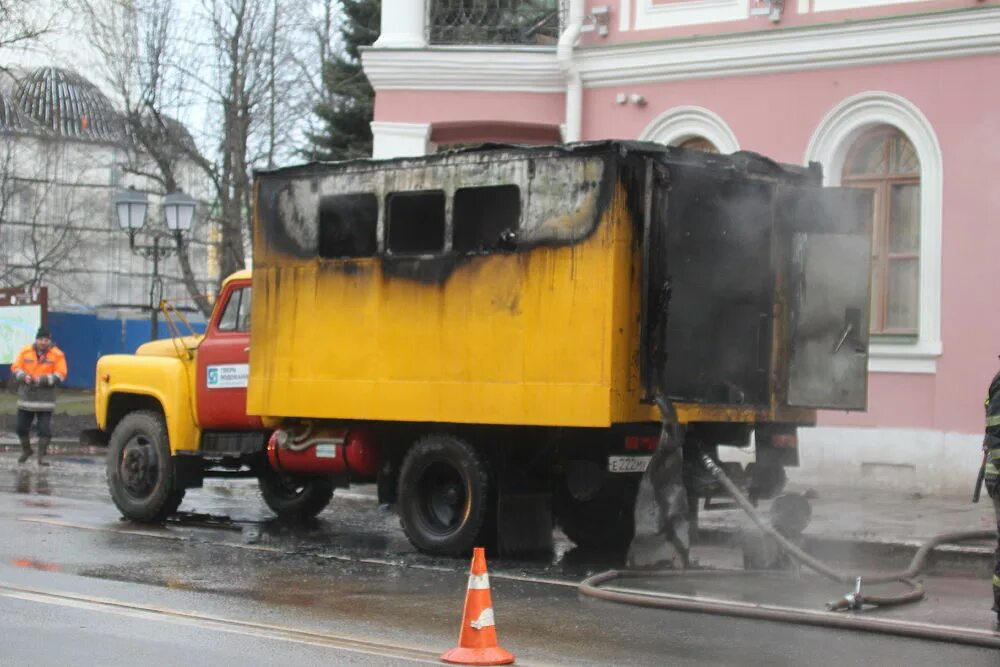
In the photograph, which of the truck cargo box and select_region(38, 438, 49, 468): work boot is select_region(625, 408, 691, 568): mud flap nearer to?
the truck cargo box

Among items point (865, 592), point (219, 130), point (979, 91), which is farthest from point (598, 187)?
point (219, 130)

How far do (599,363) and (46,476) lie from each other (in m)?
11.0

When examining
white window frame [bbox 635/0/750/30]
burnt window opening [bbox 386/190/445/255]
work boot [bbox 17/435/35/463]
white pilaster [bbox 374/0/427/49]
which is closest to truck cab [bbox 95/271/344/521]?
burnt window opening [bbox 386/190/445/255]

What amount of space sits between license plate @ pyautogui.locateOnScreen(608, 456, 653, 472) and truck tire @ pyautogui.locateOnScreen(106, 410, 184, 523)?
4.73 meters

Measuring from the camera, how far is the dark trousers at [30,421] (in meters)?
22.7

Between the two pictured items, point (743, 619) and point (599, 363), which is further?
point (599, 363)

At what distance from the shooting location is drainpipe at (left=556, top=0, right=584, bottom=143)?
20406 mm

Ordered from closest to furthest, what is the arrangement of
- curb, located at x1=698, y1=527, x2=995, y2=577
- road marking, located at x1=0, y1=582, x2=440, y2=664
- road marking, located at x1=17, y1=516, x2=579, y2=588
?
road marking, located at x1=0, y1=582, x2=440, y2=664, road marking, located at x1=17, y1=516, x2=579, y2=588, curb, located at x1=698, y1=527, x2=995, y2=577

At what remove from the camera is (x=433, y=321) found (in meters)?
13.1

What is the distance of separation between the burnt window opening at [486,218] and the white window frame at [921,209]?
5929 millimetres

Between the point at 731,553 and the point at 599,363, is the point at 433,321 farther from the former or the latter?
the point at 731,553

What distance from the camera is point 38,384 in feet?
74.9

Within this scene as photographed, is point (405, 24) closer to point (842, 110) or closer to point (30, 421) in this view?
point (842, 110)

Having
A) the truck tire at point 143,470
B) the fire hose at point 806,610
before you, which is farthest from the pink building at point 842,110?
the truck tire at point 143,470
